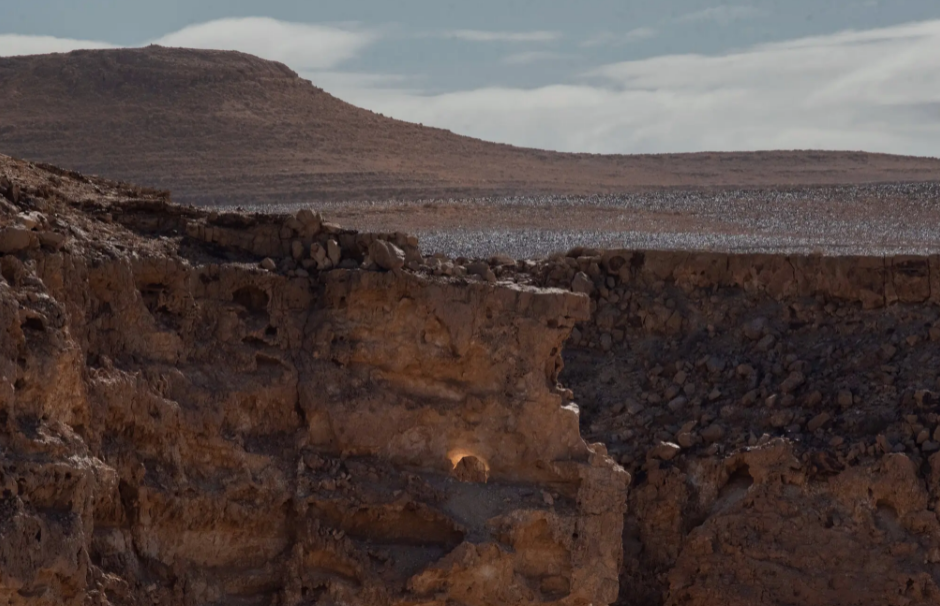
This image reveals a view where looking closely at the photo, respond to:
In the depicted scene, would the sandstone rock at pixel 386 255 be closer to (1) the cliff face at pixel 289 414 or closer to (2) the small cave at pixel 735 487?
(1) the cliff face at pixel 289 414

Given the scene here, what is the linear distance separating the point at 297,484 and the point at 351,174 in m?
32.7

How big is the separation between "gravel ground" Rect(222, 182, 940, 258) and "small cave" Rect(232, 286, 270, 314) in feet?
40.1

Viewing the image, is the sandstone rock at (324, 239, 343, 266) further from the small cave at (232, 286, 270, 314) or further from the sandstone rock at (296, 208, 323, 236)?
the small cave at (232, 286, 270, 314)

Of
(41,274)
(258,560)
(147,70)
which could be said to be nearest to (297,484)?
(258,560)

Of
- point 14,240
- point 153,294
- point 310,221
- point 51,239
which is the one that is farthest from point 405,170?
point 14,240

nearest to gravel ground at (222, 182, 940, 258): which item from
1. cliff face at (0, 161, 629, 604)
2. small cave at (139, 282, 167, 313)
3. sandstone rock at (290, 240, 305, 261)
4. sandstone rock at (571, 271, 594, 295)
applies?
sandstone rock at (571, 271, 594, 295)

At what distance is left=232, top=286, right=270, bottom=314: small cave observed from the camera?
1257 centimetres

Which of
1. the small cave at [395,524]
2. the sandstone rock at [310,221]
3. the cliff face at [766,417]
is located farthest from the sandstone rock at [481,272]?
the cliff face at [766,417]

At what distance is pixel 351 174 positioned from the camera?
147ft

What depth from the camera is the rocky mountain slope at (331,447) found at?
424 inches

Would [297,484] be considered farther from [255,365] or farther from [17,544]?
[17,544]

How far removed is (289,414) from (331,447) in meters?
0.39

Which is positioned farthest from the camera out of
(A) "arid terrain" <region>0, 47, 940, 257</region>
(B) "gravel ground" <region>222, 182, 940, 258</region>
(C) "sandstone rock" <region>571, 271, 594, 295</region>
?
(A) "arid terrain" <region>0, 47, 940, 257</region>

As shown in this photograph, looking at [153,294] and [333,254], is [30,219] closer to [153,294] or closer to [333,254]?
[153,294]
